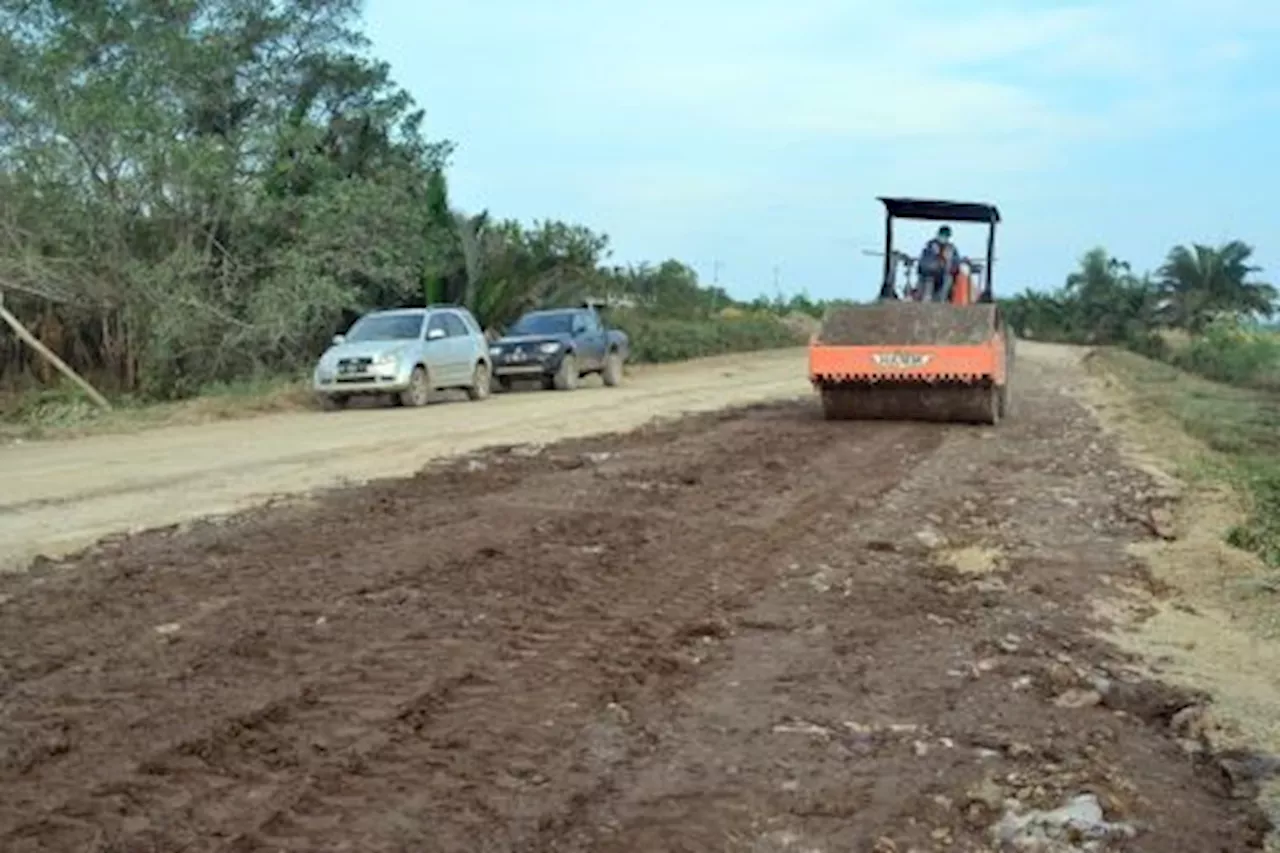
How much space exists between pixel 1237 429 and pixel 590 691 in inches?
754

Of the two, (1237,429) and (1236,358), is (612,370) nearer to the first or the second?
(1237,429)

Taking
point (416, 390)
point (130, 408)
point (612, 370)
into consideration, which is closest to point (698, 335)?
point (612, 370)

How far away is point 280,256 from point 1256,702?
24199mm

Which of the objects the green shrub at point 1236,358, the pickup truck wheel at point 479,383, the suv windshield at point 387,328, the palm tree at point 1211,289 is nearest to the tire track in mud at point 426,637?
the suv windshield at point 387,328

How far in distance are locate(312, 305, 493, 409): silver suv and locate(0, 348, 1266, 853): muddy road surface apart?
12865mm

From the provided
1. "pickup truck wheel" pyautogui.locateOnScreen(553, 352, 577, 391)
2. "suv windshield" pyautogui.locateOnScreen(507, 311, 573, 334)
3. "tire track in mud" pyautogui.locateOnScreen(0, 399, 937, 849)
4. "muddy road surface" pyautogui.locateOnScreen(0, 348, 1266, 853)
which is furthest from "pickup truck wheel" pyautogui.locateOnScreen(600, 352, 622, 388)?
"muddy road surface" pyautogui.locateOnScreen(0, 348, 1266, 853)

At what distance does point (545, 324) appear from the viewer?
29891 millimetres

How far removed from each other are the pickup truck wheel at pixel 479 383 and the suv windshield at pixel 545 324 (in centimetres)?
292

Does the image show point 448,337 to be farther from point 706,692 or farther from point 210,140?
point 706,692

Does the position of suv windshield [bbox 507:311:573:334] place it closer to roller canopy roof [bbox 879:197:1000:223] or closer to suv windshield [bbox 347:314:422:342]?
suv windshield [bbox 347:314:422:342]

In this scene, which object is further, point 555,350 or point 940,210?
point 555,350

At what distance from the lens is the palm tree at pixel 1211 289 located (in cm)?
7119

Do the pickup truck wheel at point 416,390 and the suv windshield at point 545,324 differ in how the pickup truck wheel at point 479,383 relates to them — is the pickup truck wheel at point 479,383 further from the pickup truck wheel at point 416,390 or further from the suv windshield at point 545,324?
the suv windshield at point 545,324

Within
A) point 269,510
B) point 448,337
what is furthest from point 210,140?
point 269,510
